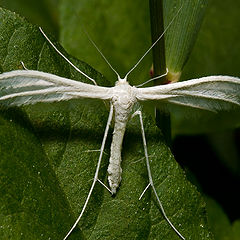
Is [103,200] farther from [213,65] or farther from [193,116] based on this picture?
[213,65]

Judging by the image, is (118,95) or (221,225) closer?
(118,95)

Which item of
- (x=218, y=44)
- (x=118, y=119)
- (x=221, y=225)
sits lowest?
(x=221, y=225)

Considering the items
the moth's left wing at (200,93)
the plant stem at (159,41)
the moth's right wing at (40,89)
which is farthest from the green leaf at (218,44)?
the moth's right wing at (40,89)

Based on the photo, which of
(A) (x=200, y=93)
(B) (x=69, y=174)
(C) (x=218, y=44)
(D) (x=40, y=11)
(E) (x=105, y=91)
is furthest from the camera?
(D) (x=40, y=11)

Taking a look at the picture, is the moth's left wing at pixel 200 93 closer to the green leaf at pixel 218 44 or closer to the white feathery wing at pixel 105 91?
the white feathery wing at pixel 105 91

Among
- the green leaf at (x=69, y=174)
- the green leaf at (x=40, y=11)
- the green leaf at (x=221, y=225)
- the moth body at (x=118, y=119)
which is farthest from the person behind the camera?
the green leaf at (x=40, y=11)

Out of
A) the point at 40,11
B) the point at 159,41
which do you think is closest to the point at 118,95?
the point at 159,41

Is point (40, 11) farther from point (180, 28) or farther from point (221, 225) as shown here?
point (221, 225)

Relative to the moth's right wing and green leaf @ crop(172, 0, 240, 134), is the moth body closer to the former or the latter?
the moth's right wing

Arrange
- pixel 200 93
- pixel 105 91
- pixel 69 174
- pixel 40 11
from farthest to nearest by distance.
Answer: pixel 40 11, pixel 200 93, pixel 105 91, pixel 69 174
